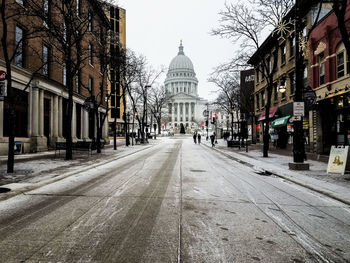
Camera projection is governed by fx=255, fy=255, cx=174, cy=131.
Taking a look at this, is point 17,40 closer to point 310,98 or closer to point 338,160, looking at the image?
point 310,98

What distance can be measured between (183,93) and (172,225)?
14693 centimetres

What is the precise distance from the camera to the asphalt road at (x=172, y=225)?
10.5ft

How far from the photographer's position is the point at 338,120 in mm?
16688

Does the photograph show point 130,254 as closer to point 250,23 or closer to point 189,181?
point 189,181

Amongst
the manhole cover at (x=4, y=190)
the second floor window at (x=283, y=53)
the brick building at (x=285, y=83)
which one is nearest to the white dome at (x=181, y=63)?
the brick building at (x=285, y=83)

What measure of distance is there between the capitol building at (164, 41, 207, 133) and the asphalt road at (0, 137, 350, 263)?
448ft

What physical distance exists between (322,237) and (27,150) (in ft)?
68.0

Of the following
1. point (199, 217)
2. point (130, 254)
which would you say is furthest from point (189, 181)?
point (130, 254)

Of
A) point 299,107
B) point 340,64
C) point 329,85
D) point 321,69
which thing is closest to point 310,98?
point 299,107

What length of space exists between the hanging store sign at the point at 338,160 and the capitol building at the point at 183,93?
132397mm

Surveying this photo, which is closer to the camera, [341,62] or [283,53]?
[341,62]

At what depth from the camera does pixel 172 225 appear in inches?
166

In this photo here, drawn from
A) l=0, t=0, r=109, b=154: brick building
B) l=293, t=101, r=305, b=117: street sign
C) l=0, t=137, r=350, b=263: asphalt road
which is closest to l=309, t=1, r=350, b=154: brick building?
l=293, t=101, r=305, b=117: street sign

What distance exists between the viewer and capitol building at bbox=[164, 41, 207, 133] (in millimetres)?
148750
